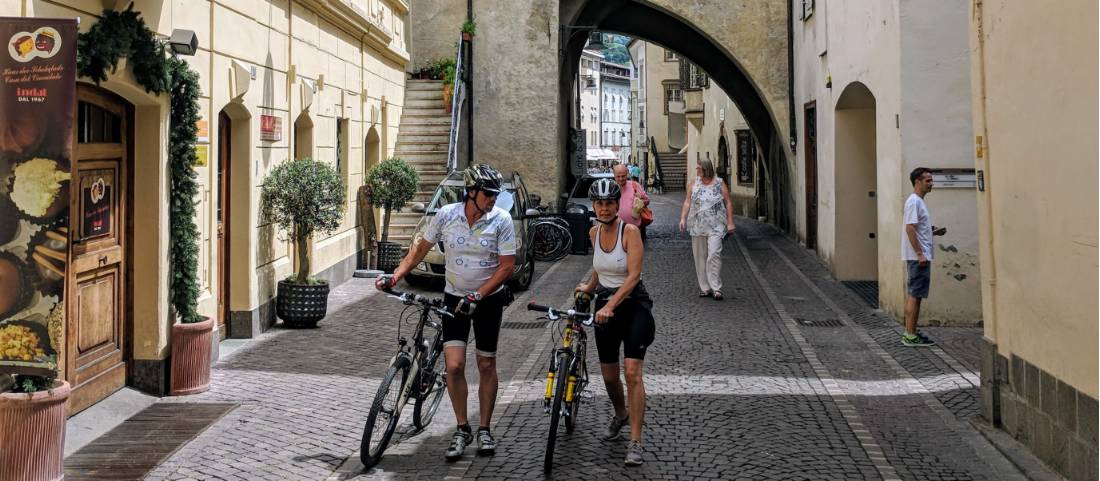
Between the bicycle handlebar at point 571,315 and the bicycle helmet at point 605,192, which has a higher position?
the bicycle helmet at point 605,192

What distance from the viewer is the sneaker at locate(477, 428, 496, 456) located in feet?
22.3

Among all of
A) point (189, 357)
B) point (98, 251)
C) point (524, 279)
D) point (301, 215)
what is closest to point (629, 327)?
point (189, 357)

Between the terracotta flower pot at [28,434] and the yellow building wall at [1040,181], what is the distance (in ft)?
17.8

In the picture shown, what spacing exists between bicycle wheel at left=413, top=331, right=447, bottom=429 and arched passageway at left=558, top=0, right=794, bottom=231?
19.0m

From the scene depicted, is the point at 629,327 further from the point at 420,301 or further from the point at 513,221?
the point at 513,221

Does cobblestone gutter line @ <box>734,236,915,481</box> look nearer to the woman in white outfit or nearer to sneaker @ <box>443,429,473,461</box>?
the woman in white outfit

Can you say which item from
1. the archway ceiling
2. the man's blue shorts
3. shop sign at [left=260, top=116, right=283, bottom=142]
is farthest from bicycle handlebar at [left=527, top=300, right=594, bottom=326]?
the archway ceiling

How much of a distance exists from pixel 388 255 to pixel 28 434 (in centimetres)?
1132

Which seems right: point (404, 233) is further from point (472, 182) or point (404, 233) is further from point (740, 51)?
point (472, 182)

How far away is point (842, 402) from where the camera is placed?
8406mm

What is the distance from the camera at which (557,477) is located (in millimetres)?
6332

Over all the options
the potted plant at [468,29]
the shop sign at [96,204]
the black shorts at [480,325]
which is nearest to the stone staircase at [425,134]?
the potted plant at [468,29]

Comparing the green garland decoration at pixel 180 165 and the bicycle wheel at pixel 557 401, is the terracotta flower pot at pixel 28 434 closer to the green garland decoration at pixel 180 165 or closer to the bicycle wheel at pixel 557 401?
the bicycle wheel at pixel 557 401

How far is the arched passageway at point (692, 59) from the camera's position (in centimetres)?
2723
